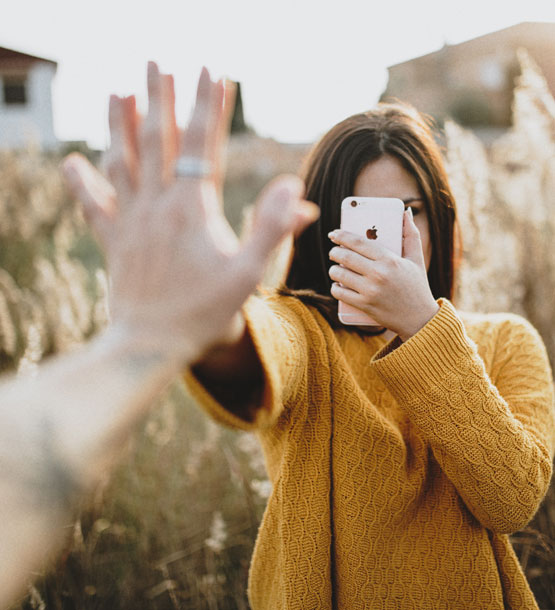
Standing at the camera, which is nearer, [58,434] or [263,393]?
[58,434]

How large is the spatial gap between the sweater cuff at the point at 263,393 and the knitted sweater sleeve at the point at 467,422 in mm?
323

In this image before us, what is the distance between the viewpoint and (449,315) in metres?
0.90

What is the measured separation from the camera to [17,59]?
16703 mm

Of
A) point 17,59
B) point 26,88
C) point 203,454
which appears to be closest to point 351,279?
point 203,454

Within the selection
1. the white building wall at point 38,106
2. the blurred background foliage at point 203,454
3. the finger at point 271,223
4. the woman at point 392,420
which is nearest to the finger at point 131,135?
the finger at point 271,223

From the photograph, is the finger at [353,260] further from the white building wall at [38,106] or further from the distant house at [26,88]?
the distant house at [26,88]

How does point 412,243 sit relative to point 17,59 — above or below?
below

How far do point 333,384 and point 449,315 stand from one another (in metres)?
0.28

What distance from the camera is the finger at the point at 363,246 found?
0.85 meters

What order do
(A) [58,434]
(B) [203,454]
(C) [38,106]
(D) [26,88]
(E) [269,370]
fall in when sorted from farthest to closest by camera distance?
1. (D) [26,88]
2. (C) [38,106]
3. (B) [203,454]
4. (E) [269,370]
5. (A) [58,434]

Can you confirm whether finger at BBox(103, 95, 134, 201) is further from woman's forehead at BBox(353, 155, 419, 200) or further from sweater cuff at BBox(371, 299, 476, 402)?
woman's forehead at BBox(353, 155, 419, 200)

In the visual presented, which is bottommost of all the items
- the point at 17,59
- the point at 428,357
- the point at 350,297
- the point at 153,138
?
the point at 428,357

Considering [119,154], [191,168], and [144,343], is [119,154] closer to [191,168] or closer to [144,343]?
[191,168]

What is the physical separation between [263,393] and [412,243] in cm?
48
